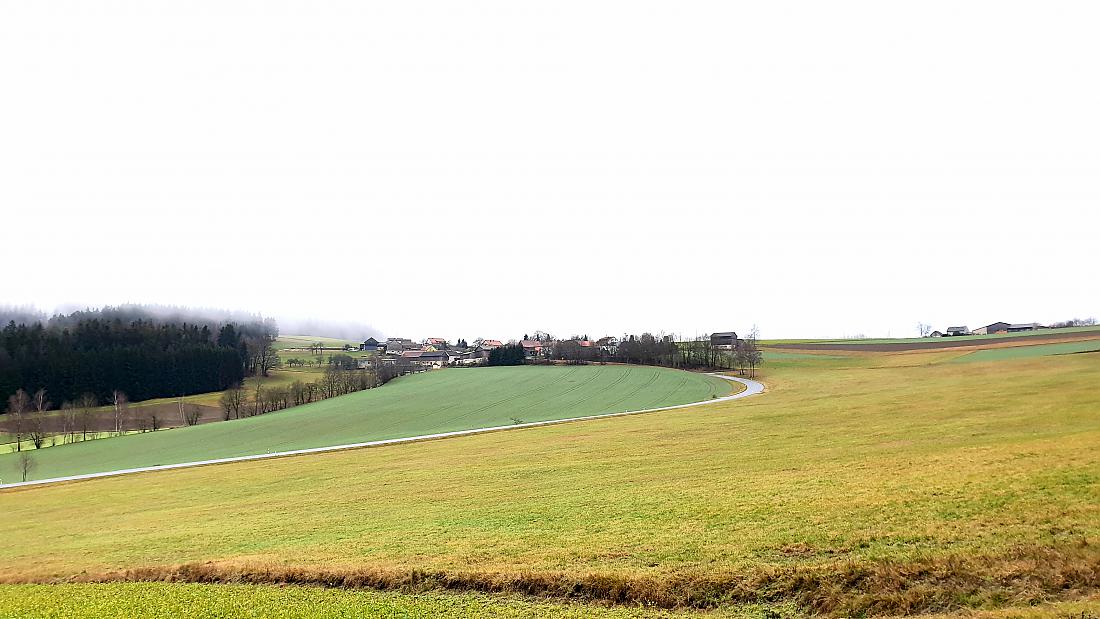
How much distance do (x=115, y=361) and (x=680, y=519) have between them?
526ft

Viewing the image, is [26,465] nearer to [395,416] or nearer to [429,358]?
[395,416]

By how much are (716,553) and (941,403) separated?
132ft

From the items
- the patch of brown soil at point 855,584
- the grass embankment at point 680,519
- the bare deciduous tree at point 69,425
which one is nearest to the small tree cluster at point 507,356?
the bare deciduous tree at point 69,425

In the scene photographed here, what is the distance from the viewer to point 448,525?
2214 cm

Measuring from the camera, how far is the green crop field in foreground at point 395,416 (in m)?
68.0

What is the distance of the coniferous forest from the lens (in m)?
138

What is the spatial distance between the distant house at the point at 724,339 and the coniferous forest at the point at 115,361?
119 m

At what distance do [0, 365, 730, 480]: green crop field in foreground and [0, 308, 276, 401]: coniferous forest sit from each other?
6788 centimetres

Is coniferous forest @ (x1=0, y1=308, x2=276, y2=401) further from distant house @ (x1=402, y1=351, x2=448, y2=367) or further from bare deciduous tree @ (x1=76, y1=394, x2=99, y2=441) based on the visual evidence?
distant house @ (x1=402, y1=351, x2=448, y2=367)

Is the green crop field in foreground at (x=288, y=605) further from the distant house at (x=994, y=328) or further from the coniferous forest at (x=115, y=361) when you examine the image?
the distant house at (x=994, y=328)

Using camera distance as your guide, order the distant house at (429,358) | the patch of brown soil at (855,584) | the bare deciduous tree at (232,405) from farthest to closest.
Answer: the distant house at (429,358) → the bare deciduous tree at (232,405) → the patch of brown soil at (855,584)

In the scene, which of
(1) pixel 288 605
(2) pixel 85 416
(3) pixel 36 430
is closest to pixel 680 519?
(1) pixel 288 605

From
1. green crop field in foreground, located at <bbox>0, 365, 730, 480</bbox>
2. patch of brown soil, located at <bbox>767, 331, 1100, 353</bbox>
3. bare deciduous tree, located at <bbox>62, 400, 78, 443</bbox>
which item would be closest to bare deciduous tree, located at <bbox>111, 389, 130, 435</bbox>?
bare deciduous tree, located at <bbox>62, 400, 78, 443</bbox>

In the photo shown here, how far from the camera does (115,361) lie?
143375 millimetres
